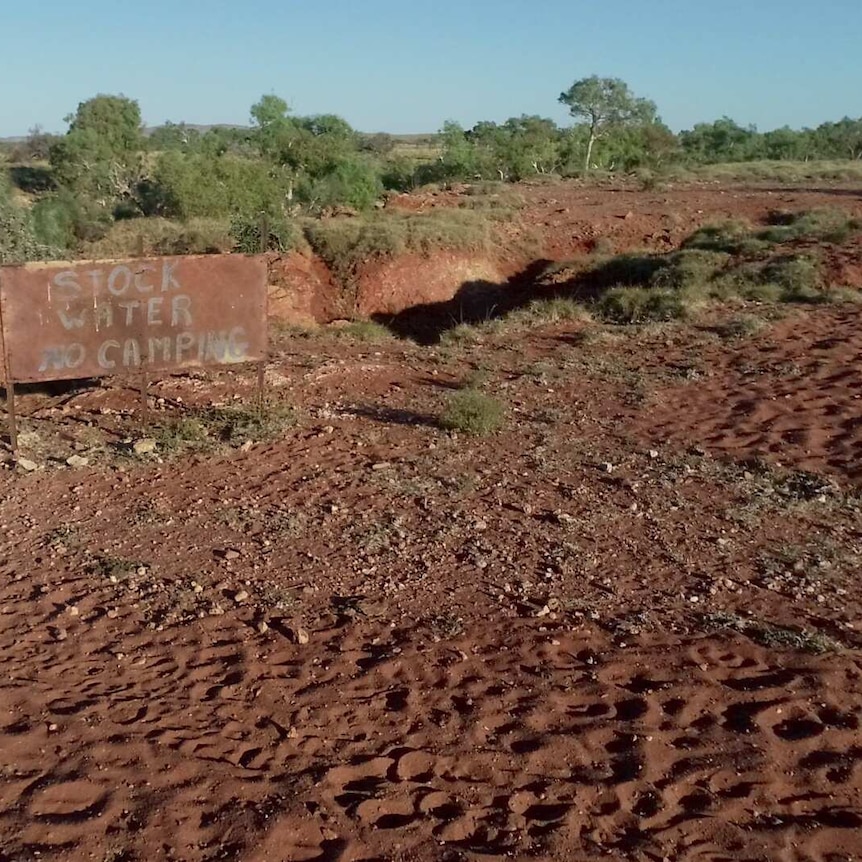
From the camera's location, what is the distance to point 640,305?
500 inches

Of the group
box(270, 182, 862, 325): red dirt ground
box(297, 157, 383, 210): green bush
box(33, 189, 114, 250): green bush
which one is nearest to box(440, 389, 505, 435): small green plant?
box(270, 182, 862, 325): red dirt ground

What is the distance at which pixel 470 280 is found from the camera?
18719 mm

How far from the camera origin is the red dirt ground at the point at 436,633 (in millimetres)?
3352

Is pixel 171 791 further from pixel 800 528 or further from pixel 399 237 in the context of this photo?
pixel 399 237

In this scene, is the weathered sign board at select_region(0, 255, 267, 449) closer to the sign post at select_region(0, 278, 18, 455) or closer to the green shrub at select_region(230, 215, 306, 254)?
the sign post at select_region(0, 278, 18, 455)

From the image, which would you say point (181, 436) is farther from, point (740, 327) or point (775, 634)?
point (740, 327)

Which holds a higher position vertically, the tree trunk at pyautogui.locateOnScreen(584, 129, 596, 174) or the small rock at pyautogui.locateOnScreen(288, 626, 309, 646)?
the tree trunk at pyautogui.locateOnScreen(584, 129, 596, 174)

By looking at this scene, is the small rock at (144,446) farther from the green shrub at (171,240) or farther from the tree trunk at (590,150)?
the tree trunk at (590,150)

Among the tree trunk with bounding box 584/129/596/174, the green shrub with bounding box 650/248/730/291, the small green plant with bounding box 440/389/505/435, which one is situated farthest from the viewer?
the tree trunk with bounding box 584/129/596/174

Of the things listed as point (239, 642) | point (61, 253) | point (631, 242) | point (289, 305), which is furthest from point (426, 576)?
point (631, 242)

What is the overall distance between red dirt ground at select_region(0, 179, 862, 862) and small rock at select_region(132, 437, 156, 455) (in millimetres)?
204

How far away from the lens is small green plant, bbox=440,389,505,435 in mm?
7703

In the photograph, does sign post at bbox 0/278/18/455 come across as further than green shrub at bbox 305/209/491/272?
No

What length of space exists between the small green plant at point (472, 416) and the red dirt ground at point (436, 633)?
0.42 ft
